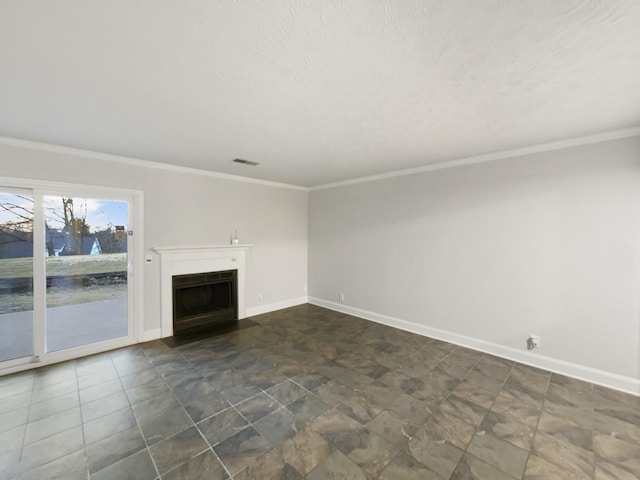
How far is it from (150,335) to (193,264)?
114cm

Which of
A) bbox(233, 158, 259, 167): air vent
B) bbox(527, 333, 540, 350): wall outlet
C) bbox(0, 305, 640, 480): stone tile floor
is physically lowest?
bbox(0, 305, 640, 480): stone tile floor

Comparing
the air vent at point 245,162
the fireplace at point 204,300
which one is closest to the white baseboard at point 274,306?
the fireplace at point 204,300

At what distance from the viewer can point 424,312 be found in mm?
4152

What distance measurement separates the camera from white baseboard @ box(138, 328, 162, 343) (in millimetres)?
3836

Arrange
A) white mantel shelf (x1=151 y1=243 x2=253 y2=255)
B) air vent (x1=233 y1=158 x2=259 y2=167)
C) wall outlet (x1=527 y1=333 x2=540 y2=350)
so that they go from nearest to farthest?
wall outlet (x1=527 y1=333 x2=540 y2=350), air vent (x1=233 y1=158 x2=259 y2=167), white mantel shelf (x1=151 y1=243 x2=253 y2=255)

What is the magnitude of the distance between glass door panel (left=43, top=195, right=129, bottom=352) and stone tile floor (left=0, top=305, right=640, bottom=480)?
43cm

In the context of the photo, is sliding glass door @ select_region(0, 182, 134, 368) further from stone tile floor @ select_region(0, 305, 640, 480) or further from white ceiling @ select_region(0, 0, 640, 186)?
white ceiling @ select_region(0, 0, 640, 186)

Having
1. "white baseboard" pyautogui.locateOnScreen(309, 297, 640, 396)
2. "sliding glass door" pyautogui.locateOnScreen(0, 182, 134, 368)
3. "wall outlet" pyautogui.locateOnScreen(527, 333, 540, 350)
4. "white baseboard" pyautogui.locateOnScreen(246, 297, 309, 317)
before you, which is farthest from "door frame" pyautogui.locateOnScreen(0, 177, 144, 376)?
"wall outlet" pyautogui.locateOnScreen(527, 333, 540, 350)

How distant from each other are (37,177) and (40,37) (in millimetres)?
2466

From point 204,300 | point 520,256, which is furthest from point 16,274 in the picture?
point 520,256

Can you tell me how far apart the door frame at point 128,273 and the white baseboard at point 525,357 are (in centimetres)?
359

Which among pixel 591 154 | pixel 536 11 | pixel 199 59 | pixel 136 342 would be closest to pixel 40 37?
pixel 199 59

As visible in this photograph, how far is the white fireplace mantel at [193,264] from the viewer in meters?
4.02

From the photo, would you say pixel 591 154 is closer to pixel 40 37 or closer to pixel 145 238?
pixel 40 37
